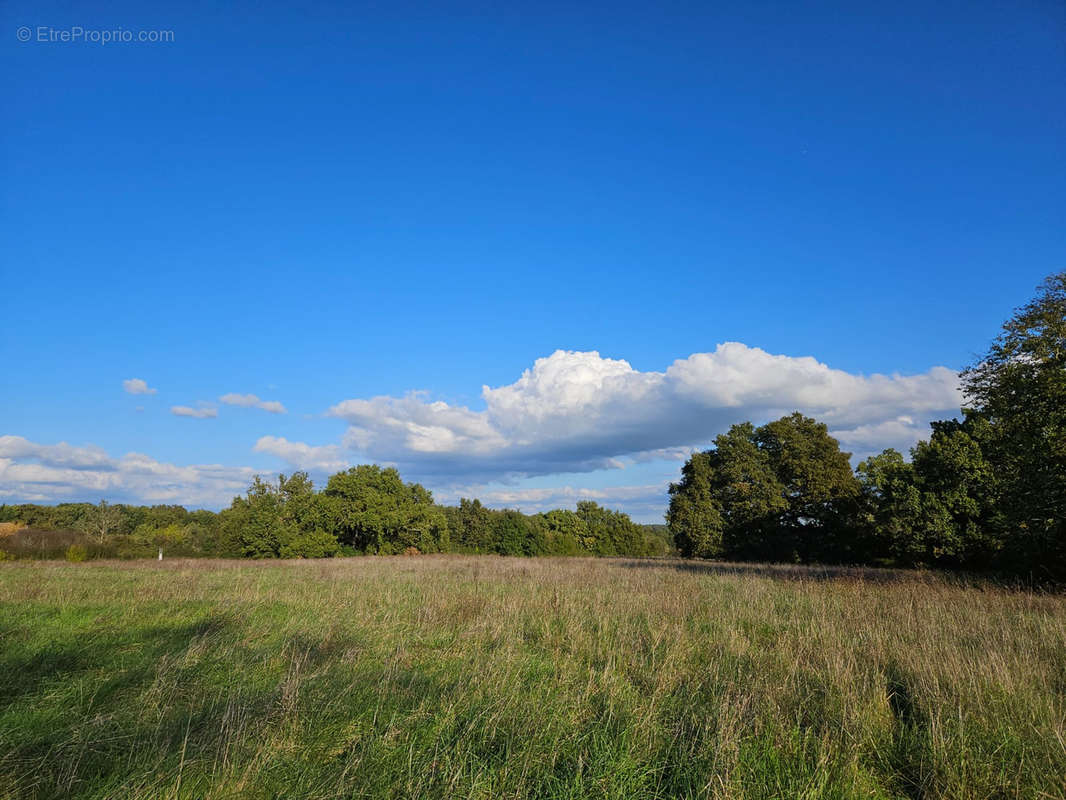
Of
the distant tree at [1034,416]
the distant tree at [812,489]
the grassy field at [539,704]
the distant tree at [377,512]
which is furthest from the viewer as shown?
the distant tree at [377,512]

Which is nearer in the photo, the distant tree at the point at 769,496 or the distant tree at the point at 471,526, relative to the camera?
the distant tree at the point at 769,496

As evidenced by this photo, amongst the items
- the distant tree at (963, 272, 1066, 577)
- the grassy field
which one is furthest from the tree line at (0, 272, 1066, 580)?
the grassy field

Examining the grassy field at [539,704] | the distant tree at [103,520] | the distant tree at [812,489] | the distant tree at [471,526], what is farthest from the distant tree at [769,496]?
the distant tree at [103,520]

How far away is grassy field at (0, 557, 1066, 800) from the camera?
3701 mm

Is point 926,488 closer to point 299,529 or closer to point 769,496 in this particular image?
point 769,496

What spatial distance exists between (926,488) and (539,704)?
2610 cm

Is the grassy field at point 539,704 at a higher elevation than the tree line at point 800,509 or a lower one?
lower

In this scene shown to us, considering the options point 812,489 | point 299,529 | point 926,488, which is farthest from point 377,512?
point 926,488

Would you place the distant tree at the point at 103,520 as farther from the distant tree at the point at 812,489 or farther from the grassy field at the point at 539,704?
the distant tree at the point at 812,489

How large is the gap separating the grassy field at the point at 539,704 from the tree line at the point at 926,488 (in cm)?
686

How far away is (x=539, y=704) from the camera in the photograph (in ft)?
16.6

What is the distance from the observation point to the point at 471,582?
49.2ft

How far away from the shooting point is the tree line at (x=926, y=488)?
14016 millimetres

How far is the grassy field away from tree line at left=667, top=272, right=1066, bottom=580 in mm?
6860
